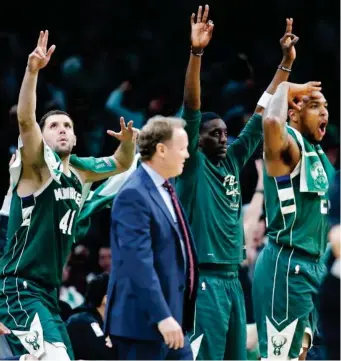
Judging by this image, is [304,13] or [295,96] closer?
[295,96]

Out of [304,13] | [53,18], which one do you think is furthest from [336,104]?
[53,18]

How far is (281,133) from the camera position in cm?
736

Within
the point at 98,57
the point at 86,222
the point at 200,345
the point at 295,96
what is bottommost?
the point at 200,345

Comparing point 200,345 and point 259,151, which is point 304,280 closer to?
point 200,345

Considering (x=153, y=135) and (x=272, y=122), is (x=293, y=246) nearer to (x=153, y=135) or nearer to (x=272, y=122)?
(x=272, y=122)

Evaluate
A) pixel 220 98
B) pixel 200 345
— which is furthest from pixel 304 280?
pixel 220 98

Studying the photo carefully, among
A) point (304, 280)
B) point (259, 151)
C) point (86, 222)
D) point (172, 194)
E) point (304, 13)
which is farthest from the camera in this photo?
point (304, 13)

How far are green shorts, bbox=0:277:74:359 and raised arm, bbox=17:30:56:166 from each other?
77cm

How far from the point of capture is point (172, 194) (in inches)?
258

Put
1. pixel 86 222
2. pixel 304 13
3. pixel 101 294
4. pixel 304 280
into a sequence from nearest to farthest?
pixel 304 280 → pixel 86 222 → pixel 101 294 → pixel 304 13

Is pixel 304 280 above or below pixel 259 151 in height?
below

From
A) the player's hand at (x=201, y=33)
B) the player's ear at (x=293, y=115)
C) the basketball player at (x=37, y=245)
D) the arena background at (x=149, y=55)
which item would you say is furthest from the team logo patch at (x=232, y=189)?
the arena background at (x=149, y=55)

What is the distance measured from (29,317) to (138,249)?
4.48ft

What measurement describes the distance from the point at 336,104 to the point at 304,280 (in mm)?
5136
